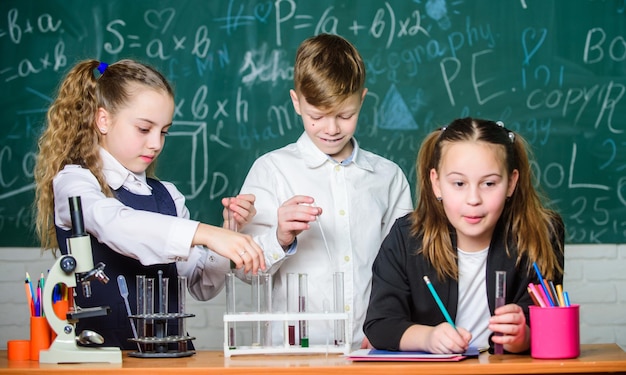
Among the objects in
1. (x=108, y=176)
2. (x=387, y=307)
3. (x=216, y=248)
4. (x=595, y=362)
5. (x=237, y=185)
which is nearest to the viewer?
(x=595, y=362)

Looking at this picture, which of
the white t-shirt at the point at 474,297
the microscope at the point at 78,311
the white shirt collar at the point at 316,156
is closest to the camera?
the microscope at the point at 78,311

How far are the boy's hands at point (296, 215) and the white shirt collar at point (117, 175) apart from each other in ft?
1.40

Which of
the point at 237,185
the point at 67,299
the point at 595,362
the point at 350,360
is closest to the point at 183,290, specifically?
the point at 67,299

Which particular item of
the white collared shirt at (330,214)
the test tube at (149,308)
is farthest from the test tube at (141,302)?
the white collared shirt at (330,214)

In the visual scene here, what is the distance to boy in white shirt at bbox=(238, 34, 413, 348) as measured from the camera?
235cm

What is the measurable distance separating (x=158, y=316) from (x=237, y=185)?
1.85 meters

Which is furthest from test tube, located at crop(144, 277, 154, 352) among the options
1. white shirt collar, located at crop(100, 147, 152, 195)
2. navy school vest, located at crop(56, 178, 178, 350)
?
white shirt collar, located at crop(100, 147, 152, 195)

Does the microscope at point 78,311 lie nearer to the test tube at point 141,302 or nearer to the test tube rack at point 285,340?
the test tube at point 141,302

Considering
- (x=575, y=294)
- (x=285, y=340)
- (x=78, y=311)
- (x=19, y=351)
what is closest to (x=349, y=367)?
(x=285, y=340)

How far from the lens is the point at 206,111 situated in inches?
147

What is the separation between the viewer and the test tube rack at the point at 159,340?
186cm

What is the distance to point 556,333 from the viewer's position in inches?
69.2

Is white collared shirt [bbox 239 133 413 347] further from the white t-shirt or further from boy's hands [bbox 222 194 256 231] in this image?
the white t-shirt

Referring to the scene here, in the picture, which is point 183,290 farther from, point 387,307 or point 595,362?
point 595,362
